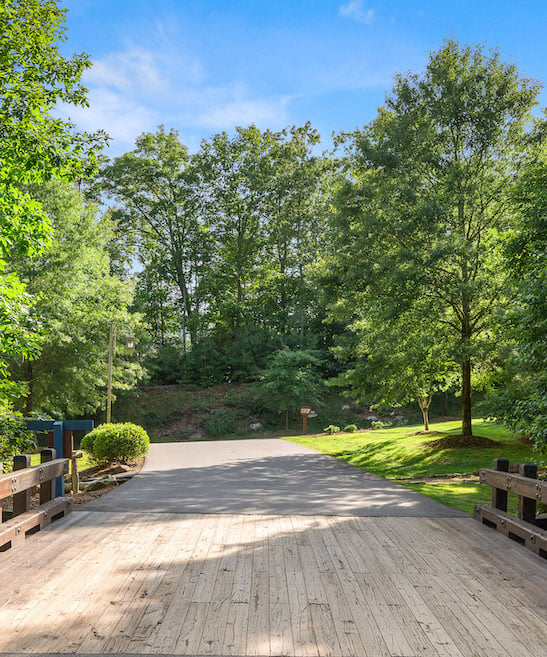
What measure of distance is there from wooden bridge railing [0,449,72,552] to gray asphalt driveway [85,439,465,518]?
76 centimetres

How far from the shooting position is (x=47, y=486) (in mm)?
5949

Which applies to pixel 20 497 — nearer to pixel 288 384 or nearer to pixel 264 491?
pixel 264 491

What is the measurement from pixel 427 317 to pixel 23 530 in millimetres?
13028

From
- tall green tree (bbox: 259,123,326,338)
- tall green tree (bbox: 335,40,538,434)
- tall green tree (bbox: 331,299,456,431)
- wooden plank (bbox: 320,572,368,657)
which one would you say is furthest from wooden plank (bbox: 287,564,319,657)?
tall green tree (bbox: 259,123,326,338)

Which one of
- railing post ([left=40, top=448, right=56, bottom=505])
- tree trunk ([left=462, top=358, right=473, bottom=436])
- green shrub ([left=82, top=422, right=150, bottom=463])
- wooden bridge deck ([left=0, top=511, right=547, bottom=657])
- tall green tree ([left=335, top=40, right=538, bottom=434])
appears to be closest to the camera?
wooden bridge deck ([left=0, top=511, right=547, bottom=657])

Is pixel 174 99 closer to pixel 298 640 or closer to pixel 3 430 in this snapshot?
pixel 3 430

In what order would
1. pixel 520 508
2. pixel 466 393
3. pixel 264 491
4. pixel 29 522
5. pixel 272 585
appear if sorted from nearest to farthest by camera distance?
pixel 272 585, pixel 29 522, pixel 520 508, pixel 264 491, pixel 466 393

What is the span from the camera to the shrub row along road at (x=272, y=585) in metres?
2.93

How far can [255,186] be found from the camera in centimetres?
3700

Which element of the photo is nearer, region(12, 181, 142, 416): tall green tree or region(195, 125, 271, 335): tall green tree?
region(12, 181, 142, 416): tall green tree

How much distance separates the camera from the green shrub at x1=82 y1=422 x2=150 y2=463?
43.0 ft

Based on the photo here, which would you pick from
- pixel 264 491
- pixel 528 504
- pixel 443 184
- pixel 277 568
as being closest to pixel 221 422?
pixel 443 184

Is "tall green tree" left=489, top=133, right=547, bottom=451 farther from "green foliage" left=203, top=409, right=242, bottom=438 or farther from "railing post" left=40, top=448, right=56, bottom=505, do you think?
"green foliage" left=203, top=409, right=242, bottom=438

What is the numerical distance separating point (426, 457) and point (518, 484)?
10081mm
